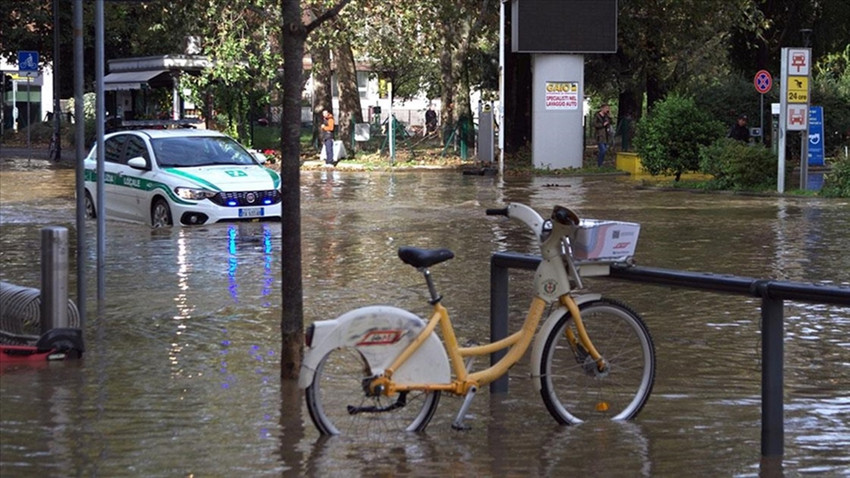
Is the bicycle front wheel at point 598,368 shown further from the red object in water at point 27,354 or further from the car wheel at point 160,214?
the car wheel at point 160,214

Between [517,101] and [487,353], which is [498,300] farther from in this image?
[517,101]

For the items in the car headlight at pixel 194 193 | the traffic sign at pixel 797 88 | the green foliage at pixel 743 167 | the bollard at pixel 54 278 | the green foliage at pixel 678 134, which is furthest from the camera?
the green foliage at pixel 678 134

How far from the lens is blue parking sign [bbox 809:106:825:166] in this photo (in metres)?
34.3

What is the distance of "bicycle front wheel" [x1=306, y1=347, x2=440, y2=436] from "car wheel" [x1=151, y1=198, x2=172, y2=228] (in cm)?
1301

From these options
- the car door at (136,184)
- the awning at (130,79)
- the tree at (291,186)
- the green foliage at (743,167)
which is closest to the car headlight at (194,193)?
the car door at (136,184)

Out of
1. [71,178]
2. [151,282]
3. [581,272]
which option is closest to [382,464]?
[581,272]

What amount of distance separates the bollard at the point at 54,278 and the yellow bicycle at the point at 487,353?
2460 mm

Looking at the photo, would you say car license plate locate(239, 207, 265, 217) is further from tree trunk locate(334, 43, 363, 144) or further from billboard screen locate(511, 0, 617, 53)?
tree trunk locate(334, 43, 363, 144)

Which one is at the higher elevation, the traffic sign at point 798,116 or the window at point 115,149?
the traffic sign at point 798,116

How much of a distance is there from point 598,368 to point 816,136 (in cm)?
2956

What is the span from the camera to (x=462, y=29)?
1859 inches

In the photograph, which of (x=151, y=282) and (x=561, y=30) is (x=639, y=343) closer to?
(x=151, y=282)

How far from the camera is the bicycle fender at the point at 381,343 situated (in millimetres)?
6715

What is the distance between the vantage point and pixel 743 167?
29.2m
